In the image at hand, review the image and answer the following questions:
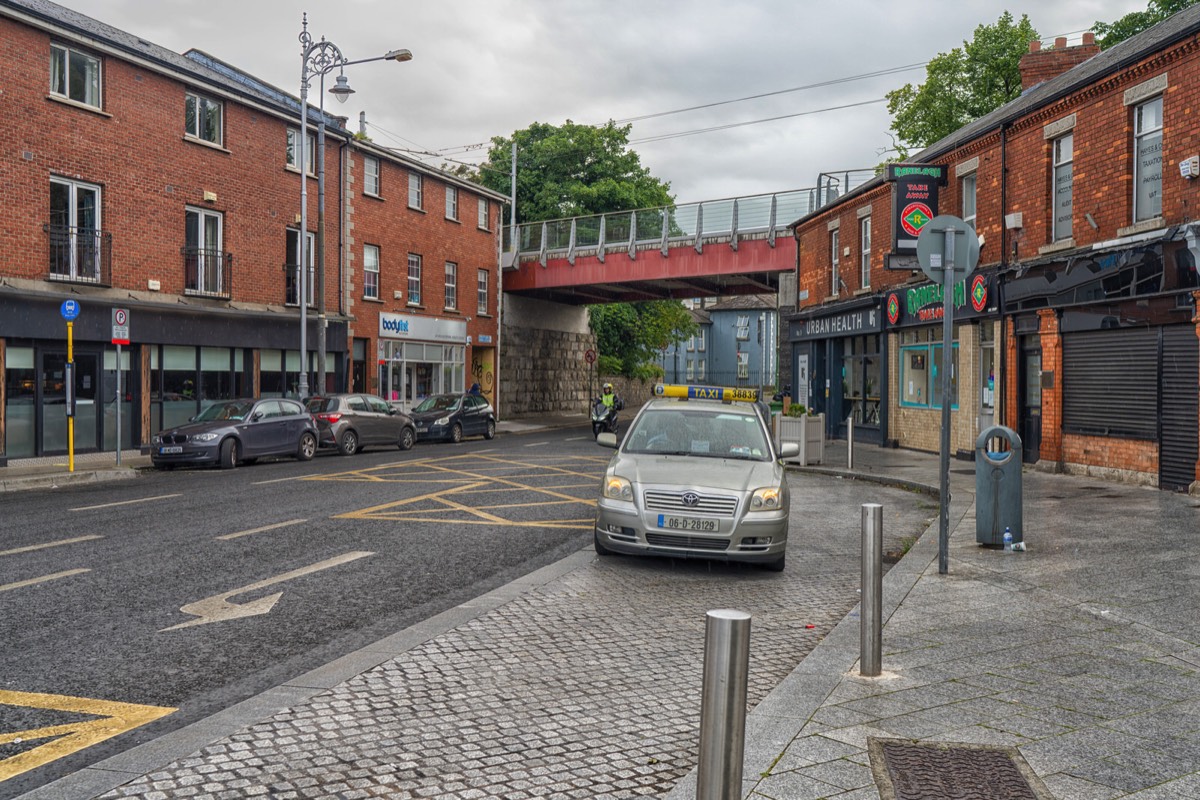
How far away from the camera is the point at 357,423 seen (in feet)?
76.6

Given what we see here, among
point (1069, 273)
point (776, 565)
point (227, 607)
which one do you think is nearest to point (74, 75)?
point (227, 607)

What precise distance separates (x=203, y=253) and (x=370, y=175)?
8.52m

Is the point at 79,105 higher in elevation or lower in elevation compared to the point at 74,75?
lower

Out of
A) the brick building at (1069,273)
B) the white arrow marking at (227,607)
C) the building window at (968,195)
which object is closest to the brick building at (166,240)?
the white arrow marking at (227,607)

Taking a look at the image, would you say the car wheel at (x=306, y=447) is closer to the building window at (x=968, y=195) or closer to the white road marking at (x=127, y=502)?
the white road marking at (x=127, y=502)

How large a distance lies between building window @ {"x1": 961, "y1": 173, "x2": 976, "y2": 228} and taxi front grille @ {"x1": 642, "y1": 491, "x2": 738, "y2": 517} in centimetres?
1475

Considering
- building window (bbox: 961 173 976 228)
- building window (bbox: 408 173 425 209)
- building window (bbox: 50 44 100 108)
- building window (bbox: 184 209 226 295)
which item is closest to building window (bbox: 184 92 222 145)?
building window (bbox: 184 209 226 295)

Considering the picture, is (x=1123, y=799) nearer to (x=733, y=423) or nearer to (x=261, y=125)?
(x=733, y=423)

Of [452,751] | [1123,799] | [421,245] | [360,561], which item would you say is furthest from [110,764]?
[421,245]

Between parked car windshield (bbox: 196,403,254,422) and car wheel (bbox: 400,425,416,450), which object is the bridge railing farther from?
parked car windshield (bbox: 196,403,254,422)

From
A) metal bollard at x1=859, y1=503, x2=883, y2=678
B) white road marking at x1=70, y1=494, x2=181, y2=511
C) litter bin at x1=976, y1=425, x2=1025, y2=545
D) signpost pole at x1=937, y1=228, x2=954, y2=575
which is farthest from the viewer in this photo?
white road marking at x1=70, y1=494, x2=181, y2=511

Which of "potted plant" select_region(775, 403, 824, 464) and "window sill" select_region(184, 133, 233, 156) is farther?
"window sill" select_region(184, 133, 233, 156)

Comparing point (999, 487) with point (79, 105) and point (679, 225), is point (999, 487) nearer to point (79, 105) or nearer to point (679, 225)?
point (79, 105)

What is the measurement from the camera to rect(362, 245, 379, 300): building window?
31.7m
